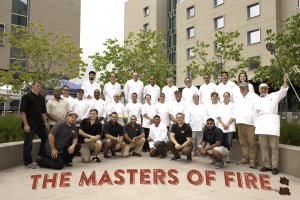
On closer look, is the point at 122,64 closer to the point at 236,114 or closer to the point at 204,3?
the point at 236,114

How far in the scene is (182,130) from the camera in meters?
9.56

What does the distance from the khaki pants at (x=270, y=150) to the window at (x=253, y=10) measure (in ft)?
78.5

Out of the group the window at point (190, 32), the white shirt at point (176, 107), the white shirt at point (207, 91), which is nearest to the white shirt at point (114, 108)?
the white shirt at point (176, 107)

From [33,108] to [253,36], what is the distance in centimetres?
2565

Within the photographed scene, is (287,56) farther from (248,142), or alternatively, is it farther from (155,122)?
(155,122)

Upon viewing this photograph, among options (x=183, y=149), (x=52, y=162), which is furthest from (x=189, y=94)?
(x=52, y=162)

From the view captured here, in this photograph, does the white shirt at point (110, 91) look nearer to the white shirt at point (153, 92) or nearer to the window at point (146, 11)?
the white shirt at point (153, 92)

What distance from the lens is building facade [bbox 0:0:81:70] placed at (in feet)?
104

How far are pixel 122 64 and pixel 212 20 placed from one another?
16290mm

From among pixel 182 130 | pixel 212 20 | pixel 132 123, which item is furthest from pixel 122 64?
pixel 212 20

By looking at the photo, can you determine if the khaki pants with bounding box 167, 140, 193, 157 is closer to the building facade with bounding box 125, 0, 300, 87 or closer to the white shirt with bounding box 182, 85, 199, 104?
the white shirt with bounding box 182, 85, 199, 104

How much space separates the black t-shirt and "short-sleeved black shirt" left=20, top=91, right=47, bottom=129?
368cm

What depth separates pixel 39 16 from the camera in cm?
3488

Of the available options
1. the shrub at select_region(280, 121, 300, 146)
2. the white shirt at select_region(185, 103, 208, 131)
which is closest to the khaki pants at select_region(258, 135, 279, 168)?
the shrub at select_region(280, 121, 300, 146)
